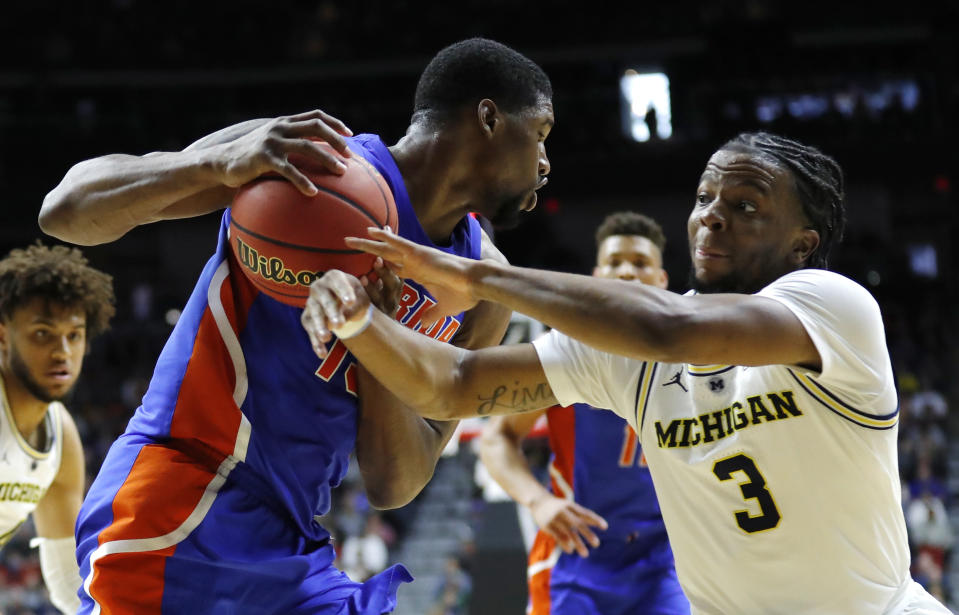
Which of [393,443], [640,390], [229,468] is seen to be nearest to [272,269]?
[229,468]

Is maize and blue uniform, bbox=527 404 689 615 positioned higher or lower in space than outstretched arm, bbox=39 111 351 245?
lower

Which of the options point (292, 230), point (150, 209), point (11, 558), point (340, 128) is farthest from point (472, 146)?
point (11, 558)

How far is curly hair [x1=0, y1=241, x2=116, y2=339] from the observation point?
4.20m

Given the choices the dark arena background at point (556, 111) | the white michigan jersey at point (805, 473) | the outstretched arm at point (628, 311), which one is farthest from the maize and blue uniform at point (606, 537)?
the dark arena background at point (556, 111)

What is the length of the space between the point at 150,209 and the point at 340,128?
51cm

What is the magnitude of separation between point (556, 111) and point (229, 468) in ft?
48.8

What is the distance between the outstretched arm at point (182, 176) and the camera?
237cm

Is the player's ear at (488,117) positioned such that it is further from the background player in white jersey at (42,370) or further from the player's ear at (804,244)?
the background player in white jersey at (42,370)

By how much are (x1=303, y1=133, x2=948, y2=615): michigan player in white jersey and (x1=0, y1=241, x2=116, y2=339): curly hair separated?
203cm

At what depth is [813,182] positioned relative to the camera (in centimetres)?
283

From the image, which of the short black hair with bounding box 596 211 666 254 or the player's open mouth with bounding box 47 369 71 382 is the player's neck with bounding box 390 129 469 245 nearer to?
the player's open mouth with bounding box 47 369 71 382

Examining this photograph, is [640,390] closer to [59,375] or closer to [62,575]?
[59,375]

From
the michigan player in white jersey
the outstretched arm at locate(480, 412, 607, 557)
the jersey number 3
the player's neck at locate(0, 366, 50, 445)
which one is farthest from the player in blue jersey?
the player's neck at locate(0, 366, 50, 445)

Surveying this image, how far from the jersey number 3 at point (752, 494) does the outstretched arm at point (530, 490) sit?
58.4 inches
